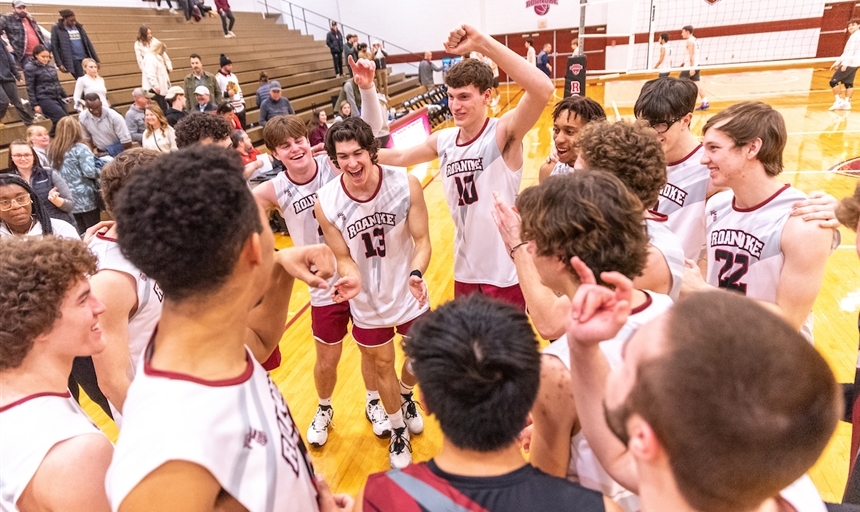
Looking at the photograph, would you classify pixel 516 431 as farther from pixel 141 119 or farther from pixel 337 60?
pixel 337 60

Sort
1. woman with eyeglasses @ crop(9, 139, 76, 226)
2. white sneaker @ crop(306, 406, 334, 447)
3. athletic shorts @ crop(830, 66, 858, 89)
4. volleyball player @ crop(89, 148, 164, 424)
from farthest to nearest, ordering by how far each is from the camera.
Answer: athletic shorts @ crop(830, 66, 858, 89) → woman with eyeglasses @ crop(9, 139, 76, 226) → white sneaker @ crop(306, 406, 334, 447) → volleyball player @ crop(89, 148, 164, 424)

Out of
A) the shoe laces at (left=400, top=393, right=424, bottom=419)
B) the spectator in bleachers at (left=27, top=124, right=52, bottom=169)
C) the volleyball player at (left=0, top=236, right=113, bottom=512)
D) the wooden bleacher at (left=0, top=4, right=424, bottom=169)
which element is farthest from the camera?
the wooden bleacher at (left=0, top=4, right=424, bottom=169)

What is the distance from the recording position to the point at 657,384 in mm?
1001

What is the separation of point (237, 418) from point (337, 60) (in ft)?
63.6

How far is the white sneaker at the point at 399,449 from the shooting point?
354 cm

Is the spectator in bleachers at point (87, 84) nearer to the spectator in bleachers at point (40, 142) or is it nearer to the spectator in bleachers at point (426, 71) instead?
the spectator in bleachers at point (40, 142)

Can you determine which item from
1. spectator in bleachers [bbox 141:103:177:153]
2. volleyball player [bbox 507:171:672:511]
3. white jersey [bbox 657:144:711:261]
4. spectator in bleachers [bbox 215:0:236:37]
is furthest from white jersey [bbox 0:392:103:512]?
spectator in bleachers [bbox 215:0:236:37]

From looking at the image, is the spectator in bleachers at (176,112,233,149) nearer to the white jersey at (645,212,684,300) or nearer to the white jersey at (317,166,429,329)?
the white jersey at (317,166,429,329)

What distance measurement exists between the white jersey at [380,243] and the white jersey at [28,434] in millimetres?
1972

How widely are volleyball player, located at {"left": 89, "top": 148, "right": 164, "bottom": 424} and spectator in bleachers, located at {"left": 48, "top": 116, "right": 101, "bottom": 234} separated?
4420 mm

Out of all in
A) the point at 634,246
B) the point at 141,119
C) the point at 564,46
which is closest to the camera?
the point at 634,246

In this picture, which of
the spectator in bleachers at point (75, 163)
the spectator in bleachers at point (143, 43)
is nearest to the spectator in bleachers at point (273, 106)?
the spectator in bleachers at point (143, 43)

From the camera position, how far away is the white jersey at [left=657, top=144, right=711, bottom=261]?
3357 mm

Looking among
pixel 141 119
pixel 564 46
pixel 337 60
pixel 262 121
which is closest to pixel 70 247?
pixel 141 119
